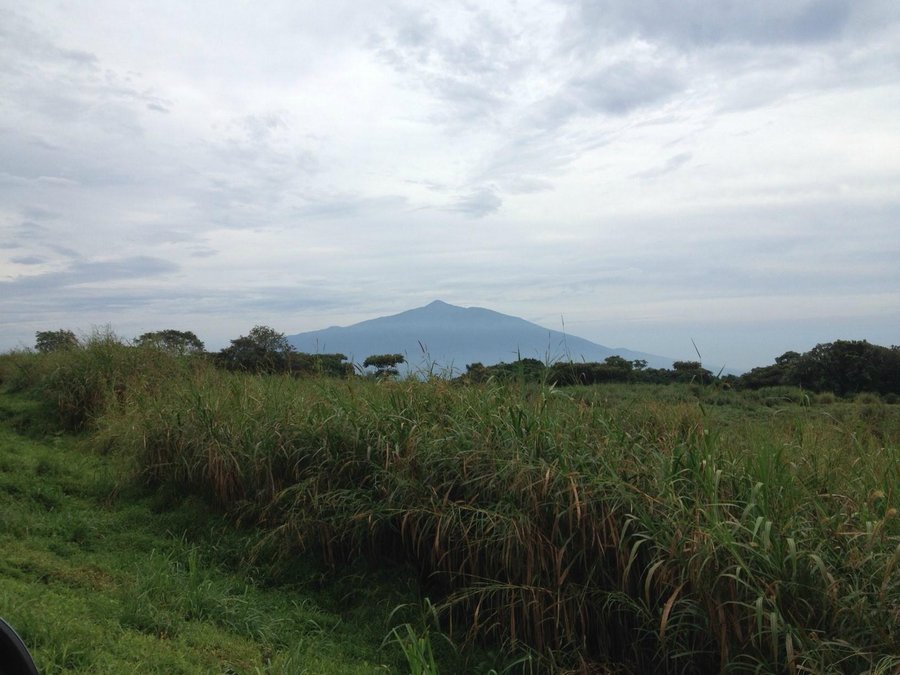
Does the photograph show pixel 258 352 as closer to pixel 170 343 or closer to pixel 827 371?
pixel 170 343

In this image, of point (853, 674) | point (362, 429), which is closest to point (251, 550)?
point (362, 429)

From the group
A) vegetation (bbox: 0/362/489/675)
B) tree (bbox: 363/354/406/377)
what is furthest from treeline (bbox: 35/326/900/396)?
vegetation (bbox: 0/362/489/675)

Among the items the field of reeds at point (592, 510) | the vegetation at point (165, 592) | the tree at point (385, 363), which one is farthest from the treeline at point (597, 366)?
the vegetation at point (165, 592)

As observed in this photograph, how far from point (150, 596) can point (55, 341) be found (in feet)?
34.8

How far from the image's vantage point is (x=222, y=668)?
338 cm

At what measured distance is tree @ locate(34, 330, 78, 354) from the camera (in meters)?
11.4

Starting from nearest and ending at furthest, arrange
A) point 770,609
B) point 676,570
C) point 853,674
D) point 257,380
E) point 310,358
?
point 853,674 → point 770,609 → point 676,570 → point 257,380 → point 310,358

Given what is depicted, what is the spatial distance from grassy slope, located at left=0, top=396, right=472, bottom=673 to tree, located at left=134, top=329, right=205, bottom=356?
13.3ft

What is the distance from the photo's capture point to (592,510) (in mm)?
4297

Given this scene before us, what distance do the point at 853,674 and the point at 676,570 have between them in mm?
934

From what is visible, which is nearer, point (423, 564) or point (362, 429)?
point (423, 564)

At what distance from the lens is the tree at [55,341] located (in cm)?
1142

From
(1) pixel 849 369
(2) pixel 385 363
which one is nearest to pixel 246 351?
(2) pixel 385 363

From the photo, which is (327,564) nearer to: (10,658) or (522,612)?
(522,612)
